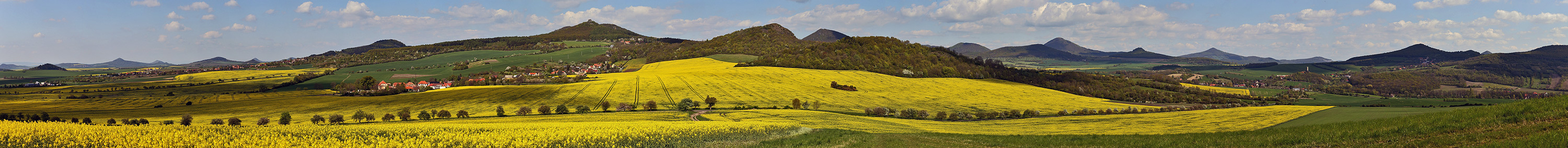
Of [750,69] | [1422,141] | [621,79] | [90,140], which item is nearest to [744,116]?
[90,140]

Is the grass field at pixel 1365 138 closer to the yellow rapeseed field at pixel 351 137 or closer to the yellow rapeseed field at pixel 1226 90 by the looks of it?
the yellow rapeseed field at pixel 351 137

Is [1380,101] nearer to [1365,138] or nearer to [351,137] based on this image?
[1365,138]

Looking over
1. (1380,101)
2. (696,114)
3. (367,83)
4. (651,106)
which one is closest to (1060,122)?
(696,114)

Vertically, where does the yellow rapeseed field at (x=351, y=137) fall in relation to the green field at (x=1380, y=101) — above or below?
above

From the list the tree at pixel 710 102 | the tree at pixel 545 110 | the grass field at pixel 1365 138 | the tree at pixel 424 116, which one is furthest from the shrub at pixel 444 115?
the grass field at pixel 1365 138

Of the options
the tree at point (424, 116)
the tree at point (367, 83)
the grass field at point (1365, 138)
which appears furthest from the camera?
the tree at point (367, 83)

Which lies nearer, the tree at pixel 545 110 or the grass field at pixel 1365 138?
the grass field at pixel 1365 138

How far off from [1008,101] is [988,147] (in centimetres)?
7911

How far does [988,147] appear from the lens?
2598 centimetres

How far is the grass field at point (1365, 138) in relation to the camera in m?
15.7

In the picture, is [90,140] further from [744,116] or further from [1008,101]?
[1008,101]

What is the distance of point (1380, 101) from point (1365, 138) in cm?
14932

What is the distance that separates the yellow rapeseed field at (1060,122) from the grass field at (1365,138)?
11441mm

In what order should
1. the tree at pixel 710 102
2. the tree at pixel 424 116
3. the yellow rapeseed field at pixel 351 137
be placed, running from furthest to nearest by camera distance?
1. the tree at pixel 710 102
2. the tree at pixel 424 116
3. the yellow rapeseed field at pixel 351 137
